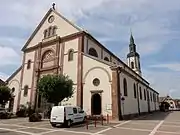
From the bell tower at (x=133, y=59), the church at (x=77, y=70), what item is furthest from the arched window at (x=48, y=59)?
the bell tower at (x=133, y=59)

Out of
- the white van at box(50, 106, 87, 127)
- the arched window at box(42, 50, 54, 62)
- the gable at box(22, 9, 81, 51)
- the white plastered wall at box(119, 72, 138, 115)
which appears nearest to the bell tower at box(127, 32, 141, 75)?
the white plastered wall at box(119, 72, 138, 115)

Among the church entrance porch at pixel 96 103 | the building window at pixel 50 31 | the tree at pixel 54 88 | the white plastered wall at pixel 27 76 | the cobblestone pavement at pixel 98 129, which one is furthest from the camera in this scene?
the building window at pixel 50 31

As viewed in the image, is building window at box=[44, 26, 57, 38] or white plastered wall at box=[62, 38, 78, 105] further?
building window at box=[44, 26, 57, 38]

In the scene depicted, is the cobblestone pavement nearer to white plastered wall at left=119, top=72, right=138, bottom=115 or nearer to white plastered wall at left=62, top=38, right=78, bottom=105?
white plastered wall at left=119, top=72, right=138, bottom=115

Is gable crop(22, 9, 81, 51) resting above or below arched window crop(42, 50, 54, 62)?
above

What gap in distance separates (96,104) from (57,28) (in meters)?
15.3

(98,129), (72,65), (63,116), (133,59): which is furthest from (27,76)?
(133,59)

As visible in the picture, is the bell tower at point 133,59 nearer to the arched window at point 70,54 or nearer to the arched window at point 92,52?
the arched window at point 92,52

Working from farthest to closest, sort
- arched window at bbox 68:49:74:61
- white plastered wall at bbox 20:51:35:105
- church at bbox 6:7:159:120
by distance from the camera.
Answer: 1. white plastered wall at bbox 20:51:35:105
2. arched window at bbox 68:49:74:61
3. church at bbox 6:7:159:120

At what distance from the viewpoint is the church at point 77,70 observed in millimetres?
24031

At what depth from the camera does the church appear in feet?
78.8

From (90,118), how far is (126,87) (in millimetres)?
7088

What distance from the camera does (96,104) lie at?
25.3 metres

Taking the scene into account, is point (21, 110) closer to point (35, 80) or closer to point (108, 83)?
point (35, 80)
